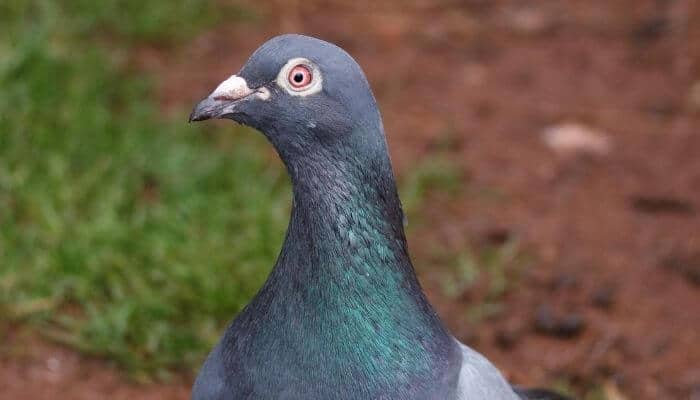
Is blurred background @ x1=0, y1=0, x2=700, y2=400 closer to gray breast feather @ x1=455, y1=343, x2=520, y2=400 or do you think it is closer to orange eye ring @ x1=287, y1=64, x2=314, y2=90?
gray breast feather @ x1=455, y1=343, x2=520, y2=400

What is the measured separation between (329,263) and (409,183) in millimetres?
2696

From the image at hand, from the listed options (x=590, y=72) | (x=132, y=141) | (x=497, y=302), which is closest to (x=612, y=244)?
(x=497, y=302)

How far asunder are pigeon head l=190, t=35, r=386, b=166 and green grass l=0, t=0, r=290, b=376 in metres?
1.66

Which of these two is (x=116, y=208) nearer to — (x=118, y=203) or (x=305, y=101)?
Answer: (x=118, y=203)

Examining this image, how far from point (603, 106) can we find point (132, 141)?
2649 mm

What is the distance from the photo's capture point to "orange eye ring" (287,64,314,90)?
2.64m

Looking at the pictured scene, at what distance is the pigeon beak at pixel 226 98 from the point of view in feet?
8.89

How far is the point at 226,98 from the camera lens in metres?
2.72

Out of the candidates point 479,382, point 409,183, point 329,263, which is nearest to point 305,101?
point 329,263

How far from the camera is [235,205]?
16.2 ft

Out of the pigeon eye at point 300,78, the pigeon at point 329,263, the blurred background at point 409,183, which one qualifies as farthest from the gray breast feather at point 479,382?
the blurred background at point 409,183

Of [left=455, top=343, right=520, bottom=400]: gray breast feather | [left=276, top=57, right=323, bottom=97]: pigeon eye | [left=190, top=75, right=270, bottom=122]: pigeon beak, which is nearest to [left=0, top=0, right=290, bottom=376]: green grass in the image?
[left=455, top=343, right=520, bottom=400]: gray breast feather

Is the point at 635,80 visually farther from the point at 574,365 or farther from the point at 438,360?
the point at 438,360

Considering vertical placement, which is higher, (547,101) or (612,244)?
(547,101)
